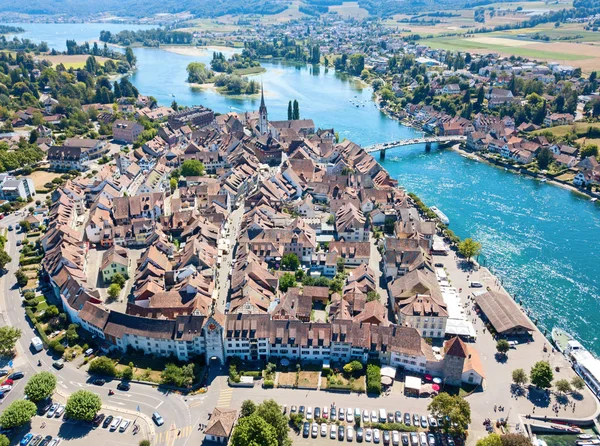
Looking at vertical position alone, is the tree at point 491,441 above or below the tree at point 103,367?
above

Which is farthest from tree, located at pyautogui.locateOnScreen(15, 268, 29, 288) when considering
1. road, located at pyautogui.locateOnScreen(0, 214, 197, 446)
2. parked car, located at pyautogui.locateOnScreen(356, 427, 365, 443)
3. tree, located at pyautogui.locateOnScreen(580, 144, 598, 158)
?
tree, located at pyautogui.locateOnScreen(580, 144, 598, 158)

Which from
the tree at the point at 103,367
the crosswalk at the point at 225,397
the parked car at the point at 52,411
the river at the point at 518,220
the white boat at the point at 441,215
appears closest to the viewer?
the parked car at the point at 52,411

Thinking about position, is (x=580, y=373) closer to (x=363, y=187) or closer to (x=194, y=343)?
(x=194, y=343)

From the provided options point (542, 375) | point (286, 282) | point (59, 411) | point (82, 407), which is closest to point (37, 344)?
point (59, 411)

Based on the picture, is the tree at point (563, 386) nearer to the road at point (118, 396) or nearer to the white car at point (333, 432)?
the white car at point (333, 432)

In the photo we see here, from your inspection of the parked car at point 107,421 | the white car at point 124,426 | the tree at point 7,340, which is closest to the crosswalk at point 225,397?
the white car at point 124,426
